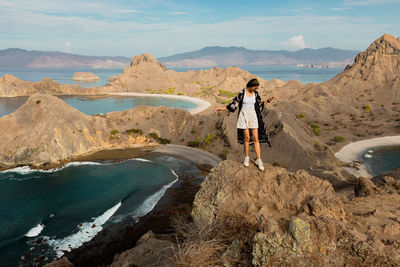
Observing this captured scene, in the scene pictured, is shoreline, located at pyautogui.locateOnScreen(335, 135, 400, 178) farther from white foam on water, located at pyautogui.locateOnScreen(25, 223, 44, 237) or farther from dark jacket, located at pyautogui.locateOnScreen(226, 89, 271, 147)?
white foam on water, located at pyautogui.locateOnScreen(25, 223, 44, 237)

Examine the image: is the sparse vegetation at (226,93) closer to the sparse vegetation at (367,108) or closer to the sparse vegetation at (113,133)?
the sparse vegetation at (367,108)

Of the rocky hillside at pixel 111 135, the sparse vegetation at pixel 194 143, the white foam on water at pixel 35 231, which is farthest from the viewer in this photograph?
the sparse vegetation at pixel 194 143

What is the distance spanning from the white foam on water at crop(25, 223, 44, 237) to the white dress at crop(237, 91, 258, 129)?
95.3 ft

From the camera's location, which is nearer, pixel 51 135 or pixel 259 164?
pixel 259 164

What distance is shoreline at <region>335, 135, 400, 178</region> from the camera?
4553cm

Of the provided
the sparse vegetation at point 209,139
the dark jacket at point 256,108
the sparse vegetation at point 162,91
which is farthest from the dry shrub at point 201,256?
the sparse vegetation at point 162,91

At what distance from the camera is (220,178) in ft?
44.2

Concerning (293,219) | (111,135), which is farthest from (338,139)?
(293,219)

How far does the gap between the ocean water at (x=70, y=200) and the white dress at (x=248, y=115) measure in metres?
23.9

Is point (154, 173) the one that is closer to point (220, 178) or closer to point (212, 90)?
point (220, 178)

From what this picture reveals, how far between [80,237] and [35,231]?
20.2 feet

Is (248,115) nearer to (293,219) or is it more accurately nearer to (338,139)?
(293,219)

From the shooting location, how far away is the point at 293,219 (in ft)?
23.5

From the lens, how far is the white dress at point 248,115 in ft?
34.4
